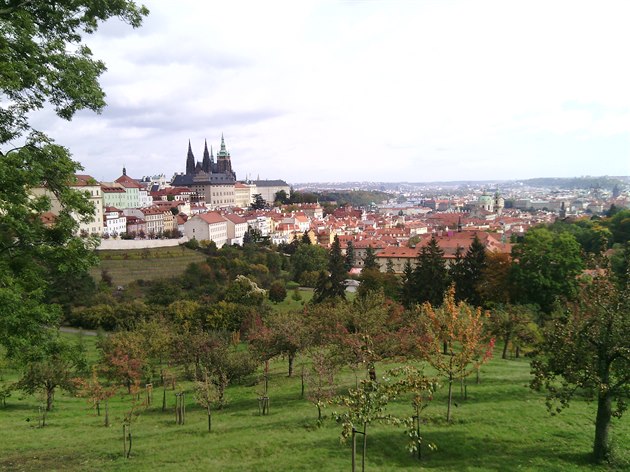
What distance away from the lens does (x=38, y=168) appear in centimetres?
862

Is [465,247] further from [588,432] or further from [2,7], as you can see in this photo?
[2,7]

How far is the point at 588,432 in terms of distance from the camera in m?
14.9

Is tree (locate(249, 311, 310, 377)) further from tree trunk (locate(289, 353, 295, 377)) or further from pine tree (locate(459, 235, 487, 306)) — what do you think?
pine tree (locate(459, 235, 487, 306))

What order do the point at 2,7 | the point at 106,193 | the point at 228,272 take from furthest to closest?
the point at 106,193, the point at 228,272, the point at 2,7

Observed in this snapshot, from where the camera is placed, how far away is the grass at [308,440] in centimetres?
1329

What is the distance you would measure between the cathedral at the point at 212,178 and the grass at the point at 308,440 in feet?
439

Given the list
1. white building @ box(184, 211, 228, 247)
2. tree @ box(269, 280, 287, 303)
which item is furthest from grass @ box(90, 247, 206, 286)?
tree @ box(269, 280, 287, 303)

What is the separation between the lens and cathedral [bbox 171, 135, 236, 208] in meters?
152

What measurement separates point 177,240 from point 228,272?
1777cm

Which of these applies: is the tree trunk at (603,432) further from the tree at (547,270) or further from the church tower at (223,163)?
the church tower at (223,163)

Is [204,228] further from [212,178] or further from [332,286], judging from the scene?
[212,178]

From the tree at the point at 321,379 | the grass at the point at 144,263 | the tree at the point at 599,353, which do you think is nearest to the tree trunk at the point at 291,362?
the tree at the point at 321,379

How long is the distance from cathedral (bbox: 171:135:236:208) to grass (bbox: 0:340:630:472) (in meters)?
134

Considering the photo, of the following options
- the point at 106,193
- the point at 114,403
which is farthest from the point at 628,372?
the point at 106,193
